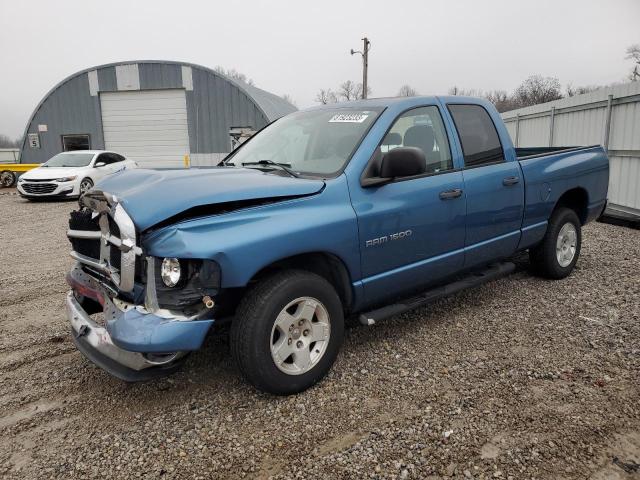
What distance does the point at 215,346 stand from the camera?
3885mm

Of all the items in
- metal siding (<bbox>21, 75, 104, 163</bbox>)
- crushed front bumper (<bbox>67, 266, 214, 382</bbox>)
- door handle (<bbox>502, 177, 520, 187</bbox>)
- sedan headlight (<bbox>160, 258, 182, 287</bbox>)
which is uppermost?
metal siding (<bbox>21, 75, 104, 163</bbox>)

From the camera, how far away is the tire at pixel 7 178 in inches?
785

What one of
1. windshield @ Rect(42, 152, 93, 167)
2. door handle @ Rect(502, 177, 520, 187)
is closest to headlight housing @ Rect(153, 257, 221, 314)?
door handle @ Rect(502, 177, 520, 187)

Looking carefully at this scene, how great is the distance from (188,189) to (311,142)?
1.33m

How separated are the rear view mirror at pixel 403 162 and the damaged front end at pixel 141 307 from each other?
137 cm

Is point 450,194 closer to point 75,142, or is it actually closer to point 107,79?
point 107,79

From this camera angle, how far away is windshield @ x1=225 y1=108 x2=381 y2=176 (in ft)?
11.7

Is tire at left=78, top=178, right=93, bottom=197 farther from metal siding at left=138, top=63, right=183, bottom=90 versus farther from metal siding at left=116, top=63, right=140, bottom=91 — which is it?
metal siding at left=116, top=63, right=140, bottom=91

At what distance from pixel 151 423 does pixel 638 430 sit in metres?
2.77

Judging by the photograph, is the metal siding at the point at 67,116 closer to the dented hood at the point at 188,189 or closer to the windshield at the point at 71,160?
the windshield at the point at 71,160

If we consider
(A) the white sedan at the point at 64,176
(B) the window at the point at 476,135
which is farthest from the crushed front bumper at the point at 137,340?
(A) the white sedan at the point at 64,176

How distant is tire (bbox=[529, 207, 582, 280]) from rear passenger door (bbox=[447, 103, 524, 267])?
74cm

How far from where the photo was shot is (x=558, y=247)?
5.33 metres

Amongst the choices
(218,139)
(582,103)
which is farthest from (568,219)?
(218,139)
